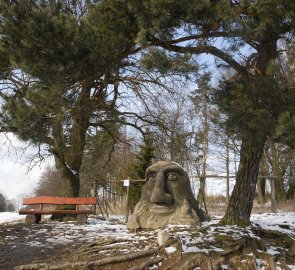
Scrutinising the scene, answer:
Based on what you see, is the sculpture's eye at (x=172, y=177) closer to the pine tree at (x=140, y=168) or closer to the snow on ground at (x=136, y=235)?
the snow on ground at (x=136, y=235)

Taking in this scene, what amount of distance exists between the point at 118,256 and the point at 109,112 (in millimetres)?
7001

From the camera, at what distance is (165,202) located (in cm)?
917

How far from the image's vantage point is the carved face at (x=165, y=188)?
9164mm

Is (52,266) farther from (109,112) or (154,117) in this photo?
(154,117)

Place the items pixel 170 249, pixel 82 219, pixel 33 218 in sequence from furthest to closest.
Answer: pixel 33 218, pixel 82 219, pixel 170 249

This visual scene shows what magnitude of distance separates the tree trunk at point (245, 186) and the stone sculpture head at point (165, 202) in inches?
36.9

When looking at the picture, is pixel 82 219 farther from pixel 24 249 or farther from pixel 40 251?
pixel 40 251

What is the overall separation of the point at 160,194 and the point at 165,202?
0.68ft

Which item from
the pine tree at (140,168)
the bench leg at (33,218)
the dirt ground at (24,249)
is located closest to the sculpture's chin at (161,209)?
the dirt ground at (24,249)

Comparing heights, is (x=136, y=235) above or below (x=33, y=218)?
below

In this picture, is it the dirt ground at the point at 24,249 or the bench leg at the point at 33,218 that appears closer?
the dirt ground at the point at 24,249

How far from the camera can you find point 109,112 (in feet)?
42.4

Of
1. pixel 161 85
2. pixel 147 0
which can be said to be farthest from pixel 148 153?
pixel 147 0

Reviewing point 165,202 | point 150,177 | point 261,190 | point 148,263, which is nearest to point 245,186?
point 165,202
